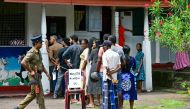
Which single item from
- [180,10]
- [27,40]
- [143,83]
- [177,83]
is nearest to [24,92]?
[27,40]

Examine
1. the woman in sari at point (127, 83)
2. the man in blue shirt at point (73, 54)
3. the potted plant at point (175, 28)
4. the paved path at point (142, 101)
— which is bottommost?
the paved path at point (142, 101)

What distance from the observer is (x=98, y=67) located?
37.5 ft

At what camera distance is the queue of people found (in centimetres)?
1077

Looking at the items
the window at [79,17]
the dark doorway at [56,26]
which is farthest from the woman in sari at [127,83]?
the window at [79,17]

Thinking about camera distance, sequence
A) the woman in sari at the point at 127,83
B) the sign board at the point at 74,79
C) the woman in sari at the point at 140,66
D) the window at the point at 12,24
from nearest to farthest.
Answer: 1. the sign board at the point at 74,79
2. the woman in sari at the point at 127,83
3. the window at the point at 12,24
4. the woman in sari at the point at 140,66

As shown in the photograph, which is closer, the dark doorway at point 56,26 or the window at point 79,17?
the dark doorway at point 56,26

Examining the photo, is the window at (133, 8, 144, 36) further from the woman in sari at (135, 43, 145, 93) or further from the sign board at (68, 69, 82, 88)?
the sign board at (68, 69, 82, 88)

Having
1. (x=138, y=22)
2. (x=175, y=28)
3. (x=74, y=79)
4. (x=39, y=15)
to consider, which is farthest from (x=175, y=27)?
(x=138, y=22)

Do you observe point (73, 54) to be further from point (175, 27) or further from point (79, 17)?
point (175, 27)

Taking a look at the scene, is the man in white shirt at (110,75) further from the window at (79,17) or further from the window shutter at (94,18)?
the window at (79,17)

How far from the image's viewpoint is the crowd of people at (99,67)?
10805mm

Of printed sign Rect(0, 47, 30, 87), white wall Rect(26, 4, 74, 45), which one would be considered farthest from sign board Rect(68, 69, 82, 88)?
white wall Rect(26, 4, 74, 45)

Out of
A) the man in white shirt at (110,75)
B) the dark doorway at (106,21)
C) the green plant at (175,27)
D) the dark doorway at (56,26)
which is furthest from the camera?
the dark doorway at (106,21)

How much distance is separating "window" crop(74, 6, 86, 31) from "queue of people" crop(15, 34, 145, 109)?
1936 mm
